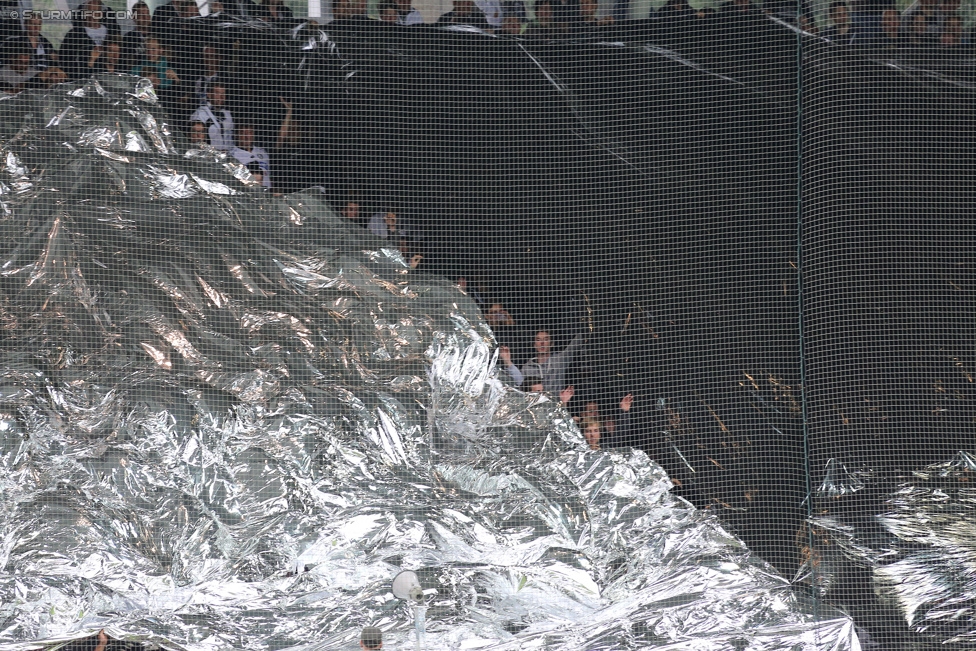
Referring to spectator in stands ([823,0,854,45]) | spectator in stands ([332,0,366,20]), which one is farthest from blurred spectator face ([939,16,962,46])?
spectator in stands ([332,0,366,20])

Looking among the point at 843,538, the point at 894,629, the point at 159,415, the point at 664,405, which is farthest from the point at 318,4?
the point at 894,629

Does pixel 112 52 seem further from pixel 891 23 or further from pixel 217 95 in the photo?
pixel 891 23

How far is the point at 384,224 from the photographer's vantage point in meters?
3.59

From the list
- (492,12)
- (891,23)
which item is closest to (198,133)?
(492,12)

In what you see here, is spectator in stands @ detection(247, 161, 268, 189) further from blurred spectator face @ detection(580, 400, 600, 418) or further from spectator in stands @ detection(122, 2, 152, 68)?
blurred spectator face @ detection(580, 400, 600, 418)

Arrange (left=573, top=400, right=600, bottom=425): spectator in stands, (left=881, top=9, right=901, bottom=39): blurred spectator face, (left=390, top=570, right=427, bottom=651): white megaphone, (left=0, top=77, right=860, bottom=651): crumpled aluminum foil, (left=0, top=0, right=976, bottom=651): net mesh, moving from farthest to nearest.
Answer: (left=881, top=9, right=901, bottom=39): blurred spectator face → (left=573, top=400, right=600, bottom=425): spectator in stands → (left=0, top=0, right=976, bottom=651): net mesh → (left=0, top=77, right=860, bottom=651): crumpled aluminum foil → (left=390, top=570, right=427, bottom=651): white megaphone

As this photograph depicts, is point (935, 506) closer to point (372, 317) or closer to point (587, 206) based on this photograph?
point (587, 206)

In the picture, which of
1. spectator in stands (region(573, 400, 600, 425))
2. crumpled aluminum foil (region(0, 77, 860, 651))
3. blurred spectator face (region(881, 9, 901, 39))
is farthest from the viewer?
blurred spectator face (region(881, 9, 901, 39))

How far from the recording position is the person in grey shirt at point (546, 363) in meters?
3.56

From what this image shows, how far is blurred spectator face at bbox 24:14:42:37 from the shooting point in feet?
11.5

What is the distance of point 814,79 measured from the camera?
3.61 meters

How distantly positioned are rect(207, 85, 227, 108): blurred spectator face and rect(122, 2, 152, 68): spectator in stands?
226 mm

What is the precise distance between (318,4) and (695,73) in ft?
3.83

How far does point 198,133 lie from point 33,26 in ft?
1.86
